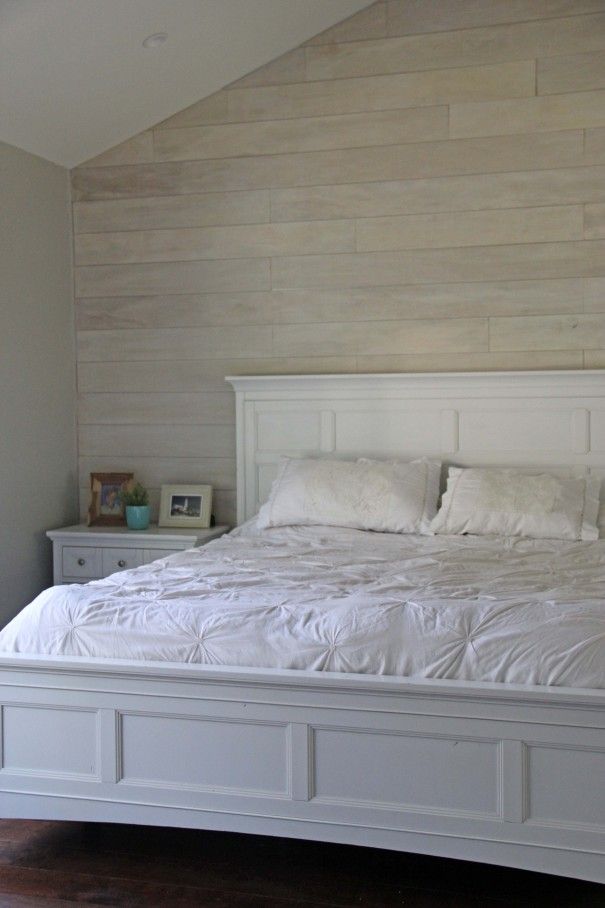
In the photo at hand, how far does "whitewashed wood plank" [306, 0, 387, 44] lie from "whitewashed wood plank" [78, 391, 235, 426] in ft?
5.27

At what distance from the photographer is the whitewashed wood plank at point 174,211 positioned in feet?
14.8

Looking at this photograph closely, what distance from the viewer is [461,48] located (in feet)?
13.9

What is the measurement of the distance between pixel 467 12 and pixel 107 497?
2.59 meters

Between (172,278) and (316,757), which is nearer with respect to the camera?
(316,757)

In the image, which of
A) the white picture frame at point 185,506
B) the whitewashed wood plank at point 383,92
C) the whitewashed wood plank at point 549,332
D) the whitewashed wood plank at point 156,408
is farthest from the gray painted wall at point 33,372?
the whitewashed wood plank at point 549,332

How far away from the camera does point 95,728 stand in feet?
8.19

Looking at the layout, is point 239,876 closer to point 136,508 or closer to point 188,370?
point 136,508

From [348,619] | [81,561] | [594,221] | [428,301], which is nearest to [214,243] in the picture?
[428,301]

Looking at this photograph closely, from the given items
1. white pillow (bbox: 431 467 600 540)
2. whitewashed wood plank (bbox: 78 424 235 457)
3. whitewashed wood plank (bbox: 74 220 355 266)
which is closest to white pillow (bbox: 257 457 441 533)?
white pillow (bbox: 431 467 600 540)

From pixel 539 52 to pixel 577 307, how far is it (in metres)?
1.04

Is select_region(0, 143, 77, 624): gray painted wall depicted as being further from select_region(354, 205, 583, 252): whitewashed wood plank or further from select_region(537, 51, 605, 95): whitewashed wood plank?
select_region(537, 51, 605, 95): whitewashed wood plank

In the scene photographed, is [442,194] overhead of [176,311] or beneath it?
overhead

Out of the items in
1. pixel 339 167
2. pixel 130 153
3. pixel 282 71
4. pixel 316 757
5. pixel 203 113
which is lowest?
pixel 316 757

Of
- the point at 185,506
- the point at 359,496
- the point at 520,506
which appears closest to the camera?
the point at 520,506
